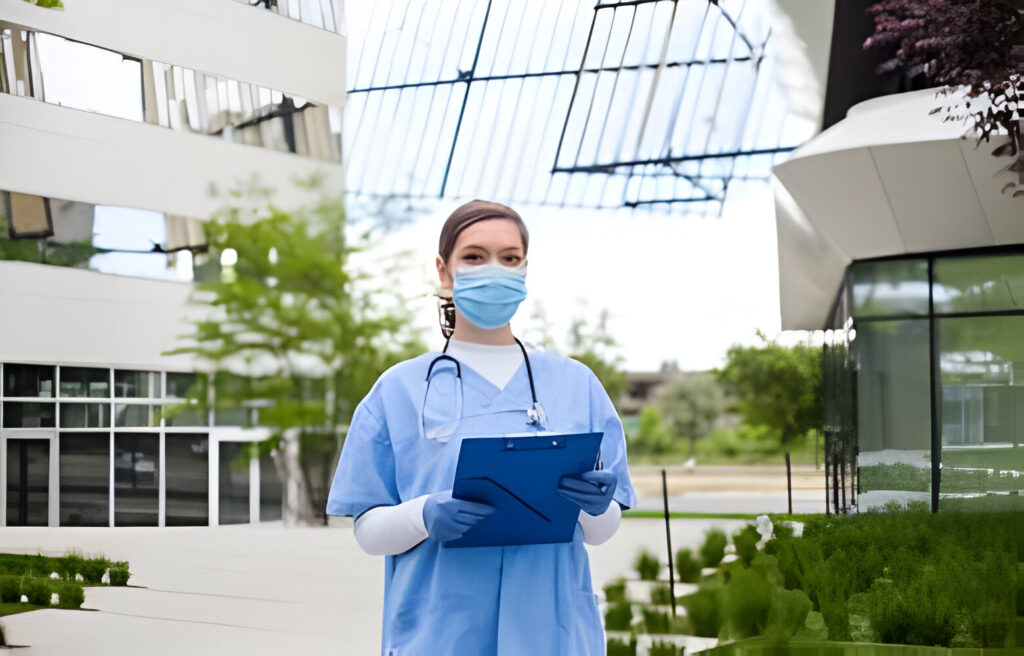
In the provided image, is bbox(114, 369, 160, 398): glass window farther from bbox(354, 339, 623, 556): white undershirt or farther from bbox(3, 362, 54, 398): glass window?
bbox(354, 339, 623, 556): white undershirt

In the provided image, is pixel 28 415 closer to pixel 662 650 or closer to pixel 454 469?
pixel 662 650

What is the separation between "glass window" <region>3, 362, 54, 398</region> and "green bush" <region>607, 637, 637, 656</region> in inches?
282

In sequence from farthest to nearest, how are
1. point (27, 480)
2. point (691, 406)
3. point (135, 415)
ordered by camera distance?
point (691, 406) → point (135, 415) → point (27, 480)

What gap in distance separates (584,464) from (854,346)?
294 inches

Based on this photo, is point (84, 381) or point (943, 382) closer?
point (943, 382)

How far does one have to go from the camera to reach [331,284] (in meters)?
17.5

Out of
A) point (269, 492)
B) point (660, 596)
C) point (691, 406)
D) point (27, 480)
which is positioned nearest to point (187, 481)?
point (269, 492)

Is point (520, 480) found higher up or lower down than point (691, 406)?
higher up

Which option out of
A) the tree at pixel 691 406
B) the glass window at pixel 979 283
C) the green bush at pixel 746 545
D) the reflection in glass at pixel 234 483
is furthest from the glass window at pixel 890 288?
the tree at pixel 691 406

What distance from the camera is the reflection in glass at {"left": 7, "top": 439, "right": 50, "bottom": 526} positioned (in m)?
10.1

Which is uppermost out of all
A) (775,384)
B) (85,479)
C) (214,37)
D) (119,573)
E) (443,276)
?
(214,37)

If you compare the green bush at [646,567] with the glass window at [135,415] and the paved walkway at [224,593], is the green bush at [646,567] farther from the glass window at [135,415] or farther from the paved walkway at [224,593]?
the glass window at [135,415]

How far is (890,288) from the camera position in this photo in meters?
8.20

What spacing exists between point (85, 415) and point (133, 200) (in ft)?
9.49
